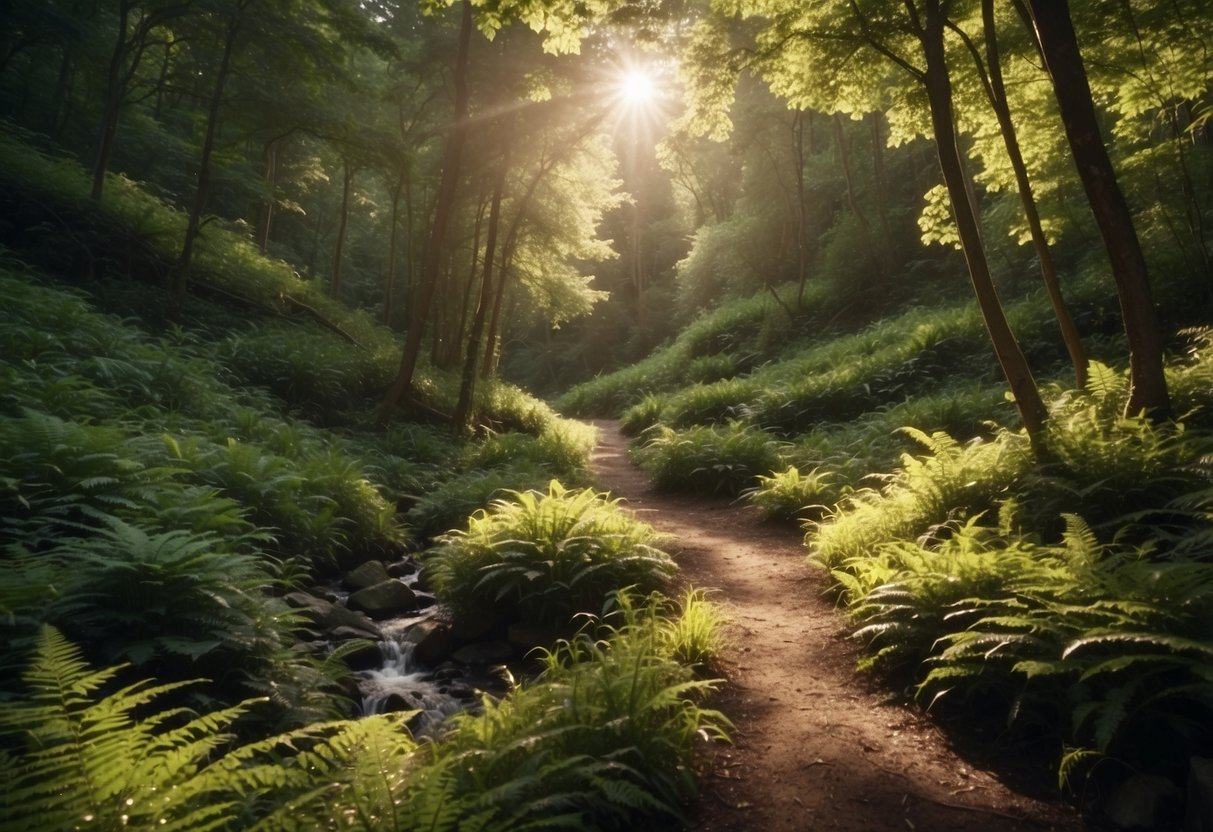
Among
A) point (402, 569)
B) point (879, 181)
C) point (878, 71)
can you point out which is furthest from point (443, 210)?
point (879, 181)

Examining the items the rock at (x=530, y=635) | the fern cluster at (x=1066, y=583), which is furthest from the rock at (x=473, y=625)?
the fern cluster at (x=1066, y=583)

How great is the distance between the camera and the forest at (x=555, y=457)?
3.45 metres

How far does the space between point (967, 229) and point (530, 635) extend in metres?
5.91

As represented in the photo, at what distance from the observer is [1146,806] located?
3.18 metres

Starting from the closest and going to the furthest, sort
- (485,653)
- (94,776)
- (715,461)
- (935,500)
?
(94,776) < (485,653) < (935,500) < (715,461)

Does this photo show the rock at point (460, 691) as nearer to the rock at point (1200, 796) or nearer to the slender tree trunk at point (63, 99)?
the rock at point (1200, 796)

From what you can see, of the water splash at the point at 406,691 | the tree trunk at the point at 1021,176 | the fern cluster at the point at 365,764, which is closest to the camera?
the fern cluster at the point at 365,764

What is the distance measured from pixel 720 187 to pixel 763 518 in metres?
33.7

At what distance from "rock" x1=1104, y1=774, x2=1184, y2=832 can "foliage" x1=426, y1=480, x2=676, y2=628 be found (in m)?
3.80

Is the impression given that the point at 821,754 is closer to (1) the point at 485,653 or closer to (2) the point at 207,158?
(1) the point at 485,653

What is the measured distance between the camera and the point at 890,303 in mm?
21031

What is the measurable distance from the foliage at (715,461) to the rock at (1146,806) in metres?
8.29

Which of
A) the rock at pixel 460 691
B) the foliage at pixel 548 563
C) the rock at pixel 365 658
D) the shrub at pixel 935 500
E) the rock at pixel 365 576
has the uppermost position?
the shrub at pixel 935 500

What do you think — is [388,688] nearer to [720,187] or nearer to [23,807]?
[23,807]
